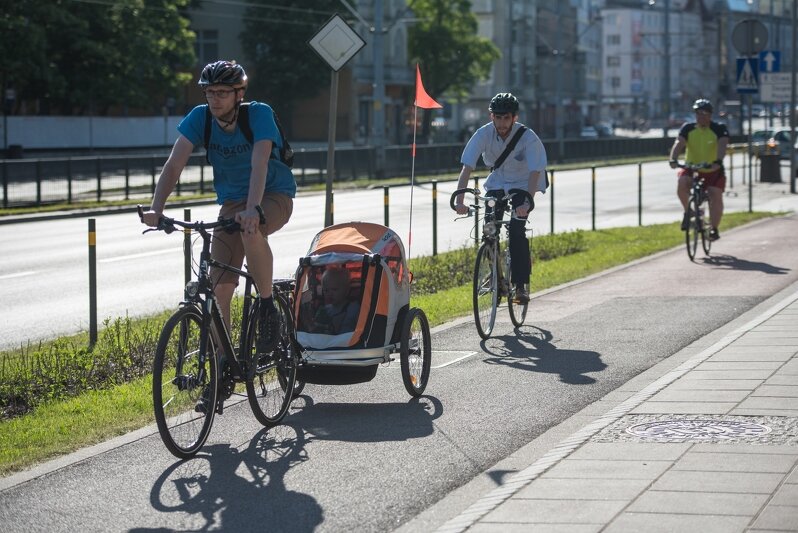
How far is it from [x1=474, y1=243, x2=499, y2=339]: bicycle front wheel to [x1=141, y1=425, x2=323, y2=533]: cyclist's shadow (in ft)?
12.2

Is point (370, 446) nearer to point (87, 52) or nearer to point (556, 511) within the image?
point (556, 511)

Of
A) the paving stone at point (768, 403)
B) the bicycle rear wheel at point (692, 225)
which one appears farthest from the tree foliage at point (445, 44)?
the paving stone at point (768, 403)

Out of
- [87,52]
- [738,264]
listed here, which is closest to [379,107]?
[87,52]

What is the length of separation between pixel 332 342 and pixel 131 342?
2.78 metres

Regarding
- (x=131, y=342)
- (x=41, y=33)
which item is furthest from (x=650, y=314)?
(x=41, y=33)

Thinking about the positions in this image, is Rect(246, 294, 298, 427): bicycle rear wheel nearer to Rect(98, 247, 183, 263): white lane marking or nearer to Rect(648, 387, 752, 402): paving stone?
Rect(648, 387, 752, 402): paving stone

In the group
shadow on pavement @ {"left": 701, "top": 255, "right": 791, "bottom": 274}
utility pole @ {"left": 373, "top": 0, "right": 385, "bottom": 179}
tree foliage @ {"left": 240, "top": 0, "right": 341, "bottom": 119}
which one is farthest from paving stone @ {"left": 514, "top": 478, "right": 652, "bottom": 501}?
tree foliage @ {"left": 240, "top": 0, "right": 341, "bottom": 119}

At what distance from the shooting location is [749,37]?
2395 centimetres

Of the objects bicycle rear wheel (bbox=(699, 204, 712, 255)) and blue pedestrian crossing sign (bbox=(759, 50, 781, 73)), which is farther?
blue pedestrian crossing sign (bbox=(759, 50, 781, 73))

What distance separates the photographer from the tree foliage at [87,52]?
51.9 m

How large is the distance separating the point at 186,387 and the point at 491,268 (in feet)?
15.4

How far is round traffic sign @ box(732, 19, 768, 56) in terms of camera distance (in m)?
23.9

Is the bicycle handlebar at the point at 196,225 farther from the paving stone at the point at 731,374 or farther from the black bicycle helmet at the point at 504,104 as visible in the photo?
the black bicycle helmet at the point at 504,104

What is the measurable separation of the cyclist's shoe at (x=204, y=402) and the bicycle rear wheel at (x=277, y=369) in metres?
0.46
